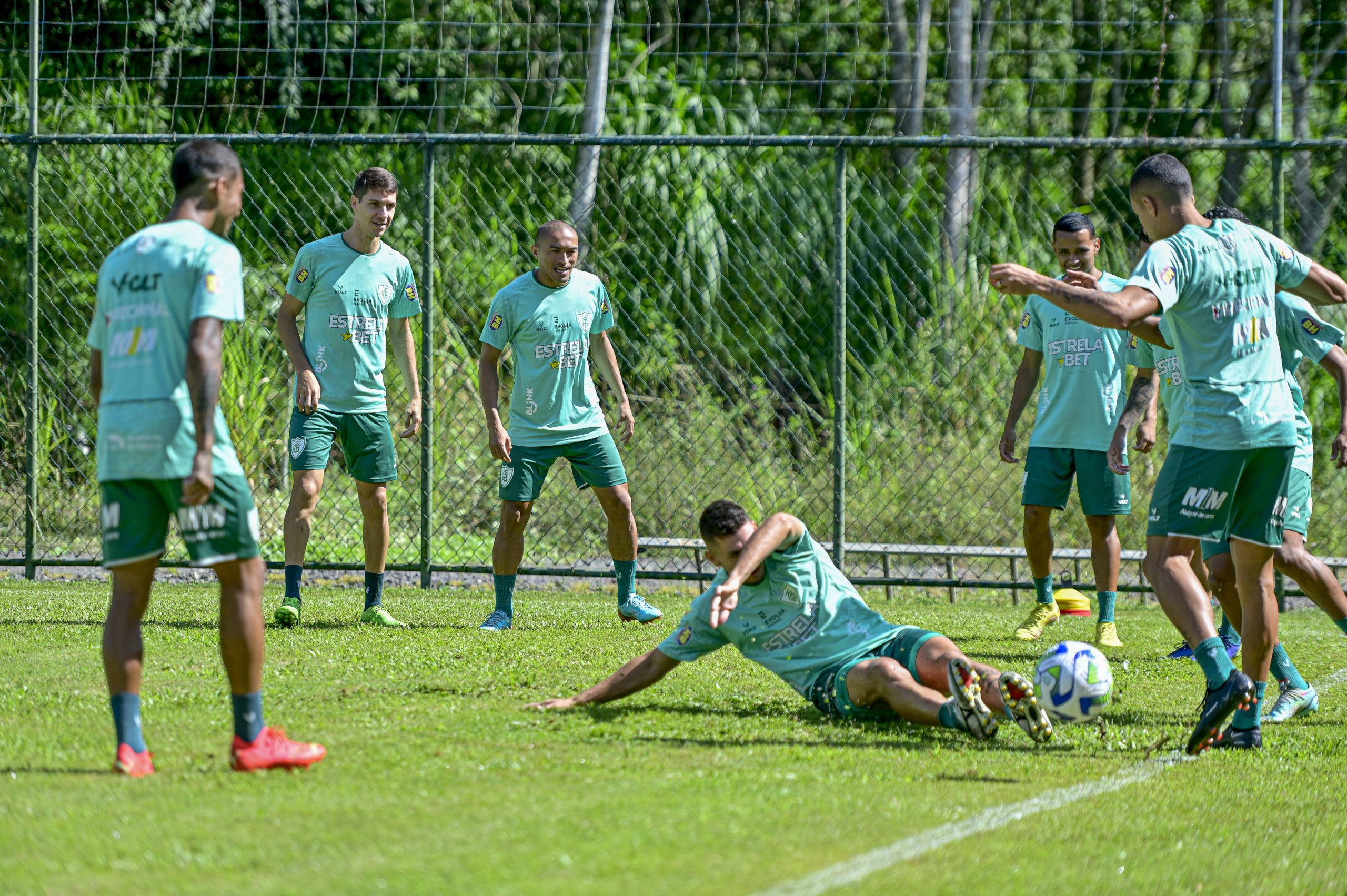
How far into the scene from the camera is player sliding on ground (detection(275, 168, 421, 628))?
7.93 meters

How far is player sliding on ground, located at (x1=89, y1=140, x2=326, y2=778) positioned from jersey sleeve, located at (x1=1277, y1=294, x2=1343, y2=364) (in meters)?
4.29

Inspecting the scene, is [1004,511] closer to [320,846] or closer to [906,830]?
[906,830]

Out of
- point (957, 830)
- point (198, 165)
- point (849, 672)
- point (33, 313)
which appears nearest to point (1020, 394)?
point (849, 672)

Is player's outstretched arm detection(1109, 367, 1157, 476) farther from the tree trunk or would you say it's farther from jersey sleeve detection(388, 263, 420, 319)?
the tree trunk

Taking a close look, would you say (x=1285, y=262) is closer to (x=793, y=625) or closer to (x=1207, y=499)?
(x=1207, y=499)

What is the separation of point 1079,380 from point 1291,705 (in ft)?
8.89

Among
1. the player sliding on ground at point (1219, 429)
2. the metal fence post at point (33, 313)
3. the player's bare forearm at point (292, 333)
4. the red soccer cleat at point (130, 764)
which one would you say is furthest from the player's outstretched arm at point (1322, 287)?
the metal fence post at point (33, 313)

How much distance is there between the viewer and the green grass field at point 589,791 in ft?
11.4

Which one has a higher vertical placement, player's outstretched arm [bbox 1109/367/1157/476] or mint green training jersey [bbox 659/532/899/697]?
player's outstretched arm [bbox 1109/367/1157/476]

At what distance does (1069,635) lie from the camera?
845 cm

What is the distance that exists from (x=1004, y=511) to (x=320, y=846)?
8.15 metres

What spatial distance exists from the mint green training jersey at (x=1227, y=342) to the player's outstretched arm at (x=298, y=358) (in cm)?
449

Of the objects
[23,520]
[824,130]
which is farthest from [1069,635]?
[824,130]

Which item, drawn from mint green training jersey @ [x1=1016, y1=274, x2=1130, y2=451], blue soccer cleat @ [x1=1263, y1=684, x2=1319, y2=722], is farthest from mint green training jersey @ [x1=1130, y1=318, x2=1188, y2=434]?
blue soccer cleat @ [x1=1263, y1=684, x2=1319, y2=722]
